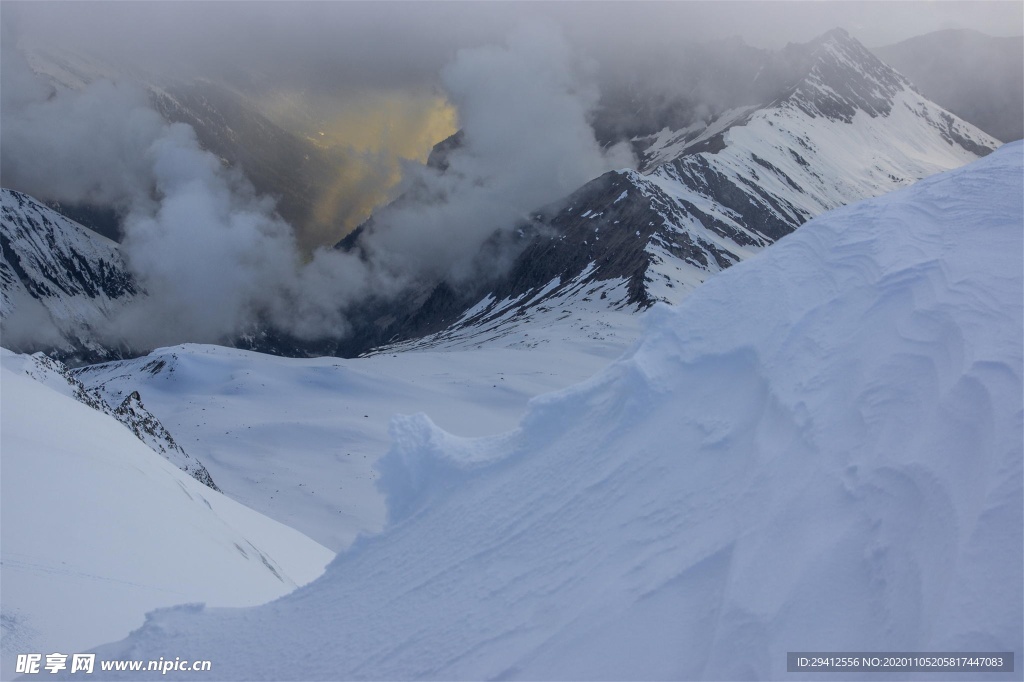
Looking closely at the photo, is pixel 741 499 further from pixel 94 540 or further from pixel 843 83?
pixel 843 83

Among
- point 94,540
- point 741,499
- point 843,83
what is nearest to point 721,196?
point 843,83

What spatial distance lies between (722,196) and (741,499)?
124 m

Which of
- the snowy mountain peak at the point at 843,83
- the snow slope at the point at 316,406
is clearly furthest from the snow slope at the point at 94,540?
the snowy mountain peak at the point at 843,83

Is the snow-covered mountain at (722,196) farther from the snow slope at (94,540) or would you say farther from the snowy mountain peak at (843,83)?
the snow slope at (94,540)

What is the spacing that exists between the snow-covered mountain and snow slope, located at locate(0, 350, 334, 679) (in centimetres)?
7252

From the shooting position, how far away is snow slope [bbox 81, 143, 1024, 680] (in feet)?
12.1

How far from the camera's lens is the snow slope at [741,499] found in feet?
12.1

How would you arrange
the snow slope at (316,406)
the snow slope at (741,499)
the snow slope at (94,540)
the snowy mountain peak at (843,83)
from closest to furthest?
the snow slope at (741,499), the snow slope at (94,540), the snow slope at (316,406), the snowy mountain peak at (843,83)

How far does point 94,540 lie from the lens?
8789 millimetres

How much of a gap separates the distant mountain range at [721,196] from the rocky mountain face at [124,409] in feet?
234

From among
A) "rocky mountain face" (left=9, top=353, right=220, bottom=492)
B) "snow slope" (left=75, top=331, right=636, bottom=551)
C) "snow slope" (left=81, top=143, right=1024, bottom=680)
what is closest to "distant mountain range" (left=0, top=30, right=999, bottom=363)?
"snow slope" (left=75, top=331, right=636, bottom=551)

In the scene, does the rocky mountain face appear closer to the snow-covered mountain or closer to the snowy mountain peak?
the snow-covered mountain

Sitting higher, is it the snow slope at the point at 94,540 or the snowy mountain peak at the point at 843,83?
the snowy mountain peak at the point at 843,83

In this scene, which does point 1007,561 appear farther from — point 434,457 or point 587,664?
point 434,457
